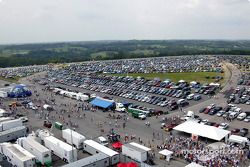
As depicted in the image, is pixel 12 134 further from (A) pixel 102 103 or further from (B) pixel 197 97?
(B) pixel 197 97

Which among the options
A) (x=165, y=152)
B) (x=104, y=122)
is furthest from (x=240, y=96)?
(x=165, y=152)

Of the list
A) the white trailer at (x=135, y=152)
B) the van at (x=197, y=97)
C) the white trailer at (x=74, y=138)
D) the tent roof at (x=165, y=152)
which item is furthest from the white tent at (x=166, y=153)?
the van at (x=197, y=97)

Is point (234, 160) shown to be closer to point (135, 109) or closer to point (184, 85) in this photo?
point (135, 109)

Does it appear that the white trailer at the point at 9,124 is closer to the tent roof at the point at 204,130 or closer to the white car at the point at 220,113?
the tent roof at the point at 204,130

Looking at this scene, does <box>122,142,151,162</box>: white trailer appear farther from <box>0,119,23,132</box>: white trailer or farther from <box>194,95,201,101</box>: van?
<box>194,95,201,101</box>: van

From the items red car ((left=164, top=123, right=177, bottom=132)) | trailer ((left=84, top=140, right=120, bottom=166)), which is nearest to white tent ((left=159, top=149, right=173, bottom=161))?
trailer ((left=84, top=140, right=120, bottom=166))

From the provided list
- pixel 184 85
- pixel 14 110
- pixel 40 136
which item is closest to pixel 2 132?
pixel 40 136
